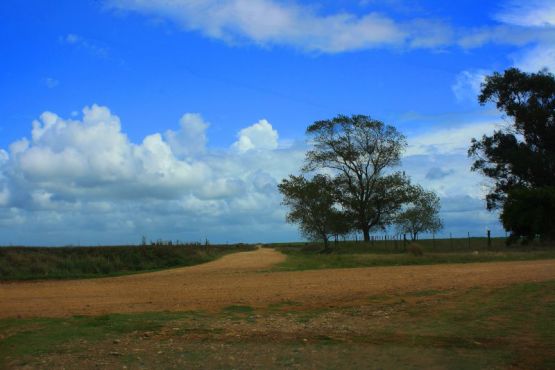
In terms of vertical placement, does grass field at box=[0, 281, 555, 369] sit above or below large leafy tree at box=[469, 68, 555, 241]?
below

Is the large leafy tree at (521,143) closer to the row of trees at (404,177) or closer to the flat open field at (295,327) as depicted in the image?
the row of trees at (404,177)

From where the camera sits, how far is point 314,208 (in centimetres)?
5806

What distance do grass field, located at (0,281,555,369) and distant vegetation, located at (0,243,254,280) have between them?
20173 mm

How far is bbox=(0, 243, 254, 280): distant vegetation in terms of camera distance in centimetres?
3309

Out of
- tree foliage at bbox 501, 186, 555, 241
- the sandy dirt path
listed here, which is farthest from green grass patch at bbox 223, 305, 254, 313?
tree foliage at bbox 501, 186, 555, 241

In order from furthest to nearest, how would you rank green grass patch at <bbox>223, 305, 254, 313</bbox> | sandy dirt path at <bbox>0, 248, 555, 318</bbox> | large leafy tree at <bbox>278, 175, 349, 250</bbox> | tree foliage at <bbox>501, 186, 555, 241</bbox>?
large leafy tree at <bbox>278, 175, 349, 250</bbox> → tree foliage at <bbox>501, 186, 555, 241</bbox> → sandy dirt path at <bbox>0, 248, 555, 318</bbox> → green grass patch at <bbox>223, 305, 254, 313</bbox>

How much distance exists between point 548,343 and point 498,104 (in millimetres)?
50470

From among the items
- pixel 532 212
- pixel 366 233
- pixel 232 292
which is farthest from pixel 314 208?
pixel 232 292

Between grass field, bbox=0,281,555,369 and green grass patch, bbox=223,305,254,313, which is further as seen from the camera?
green grass patch, bbox=223,305,254,313

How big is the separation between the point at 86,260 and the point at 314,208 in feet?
86.9

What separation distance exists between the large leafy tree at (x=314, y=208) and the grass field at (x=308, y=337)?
43.4 meters

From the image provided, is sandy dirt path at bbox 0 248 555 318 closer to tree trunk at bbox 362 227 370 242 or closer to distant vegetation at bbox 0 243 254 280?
distant vegetation at bbox 0 243 254 280

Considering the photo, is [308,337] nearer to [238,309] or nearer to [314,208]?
[238,309]

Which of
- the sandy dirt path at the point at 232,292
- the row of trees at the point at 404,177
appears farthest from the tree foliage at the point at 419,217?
the sandy dirt path at the point at 232,292
